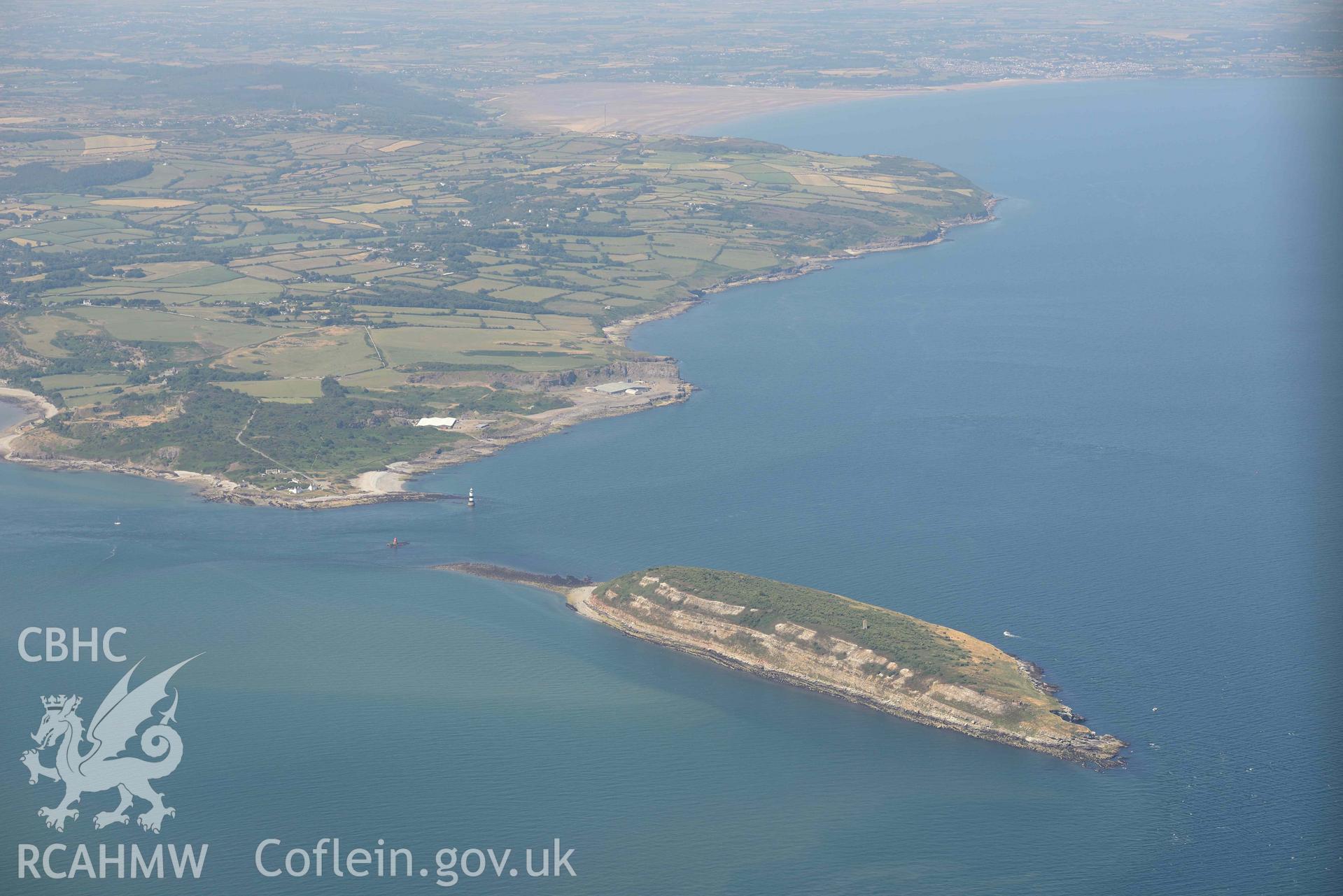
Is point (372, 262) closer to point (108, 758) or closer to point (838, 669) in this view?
point (838, 669)

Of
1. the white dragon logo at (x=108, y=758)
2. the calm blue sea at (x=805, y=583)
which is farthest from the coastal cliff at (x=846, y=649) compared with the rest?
the white dragon logo at (x=108, y=758)

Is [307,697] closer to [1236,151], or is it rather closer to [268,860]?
[268,860]

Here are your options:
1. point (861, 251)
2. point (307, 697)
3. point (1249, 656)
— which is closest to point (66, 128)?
point (861, 251)

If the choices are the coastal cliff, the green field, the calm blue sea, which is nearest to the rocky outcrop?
the coastal cliff

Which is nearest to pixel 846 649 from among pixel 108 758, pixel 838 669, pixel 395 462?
pixel 838 669

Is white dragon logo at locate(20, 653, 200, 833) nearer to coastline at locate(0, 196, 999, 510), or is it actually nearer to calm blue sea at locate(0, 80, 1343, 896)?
calm blue sea at locate(0, 80, 1343, 896)
